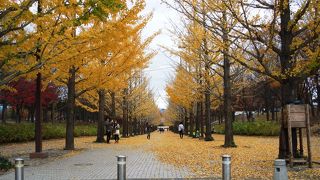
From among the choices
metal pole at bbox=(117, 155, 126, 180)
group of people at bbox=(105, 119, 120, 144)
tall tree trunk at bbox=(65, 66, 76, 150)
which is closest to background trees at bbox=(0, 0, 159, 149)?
Result: tall tree trunk at bbox=(65, 66, 76, 150)

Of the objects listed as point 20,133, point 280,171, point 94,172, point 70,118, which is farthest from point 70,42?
point 20,133

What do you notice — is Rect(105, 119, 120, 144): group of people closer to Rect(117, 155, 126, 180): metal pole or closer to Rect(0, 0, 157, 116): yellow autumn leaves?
Rect(0, 0, 157, 116): yellow autumn leaves

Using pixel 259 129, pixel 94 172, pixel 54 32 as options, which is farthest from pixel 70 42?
pixel 259 129

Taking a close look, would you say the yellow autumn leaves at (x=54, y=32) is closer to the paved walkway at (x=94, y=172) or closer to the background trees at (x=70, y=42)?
the background trees at (x=70, y=42)

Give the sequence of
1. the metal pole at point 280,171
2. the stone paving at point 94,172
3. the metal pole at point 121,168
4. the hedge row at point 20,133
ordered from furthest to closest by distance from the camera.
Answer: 1. the hedge row at point 20,133
2. the stone paving at point 94,172
3. the metal pole at point 121,168
4. the metal pole at point 280,171

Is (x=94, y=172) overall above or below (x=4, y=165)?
below

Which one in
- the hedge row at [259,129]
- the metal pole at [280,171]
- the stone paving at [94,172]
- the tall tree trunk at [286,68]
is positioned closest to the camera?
the metal pole at [280,171]

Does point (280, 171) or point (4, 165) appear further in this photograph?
point (4, 165)

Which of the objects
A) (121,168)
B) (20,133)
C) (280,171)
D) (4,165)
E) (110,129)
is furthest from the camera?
(110,129)

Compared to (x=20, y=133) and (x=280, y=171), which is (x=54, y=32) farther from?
(x=20, y=133)

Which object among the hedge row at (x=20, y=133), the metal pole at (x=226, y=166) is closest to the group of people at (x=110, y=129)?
the hedge row at (x=20, y=133)

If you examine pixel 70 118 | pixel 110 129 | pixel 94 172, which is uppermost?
pixel 70 118

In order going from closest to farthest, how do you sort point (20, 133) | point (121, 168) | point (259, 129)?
1. point (121, 168)
2. point (20, 133)
3. point (259, 129)

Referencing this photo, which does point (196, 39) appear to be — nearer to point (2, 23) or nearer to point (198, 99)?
point (2, 23)
